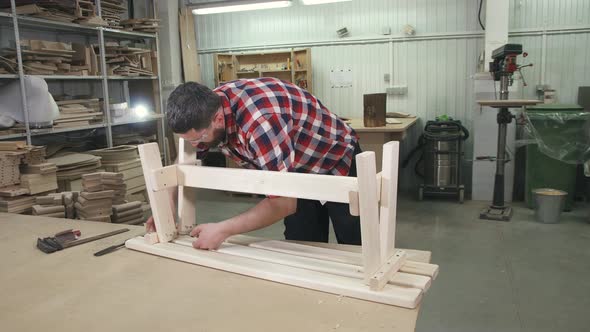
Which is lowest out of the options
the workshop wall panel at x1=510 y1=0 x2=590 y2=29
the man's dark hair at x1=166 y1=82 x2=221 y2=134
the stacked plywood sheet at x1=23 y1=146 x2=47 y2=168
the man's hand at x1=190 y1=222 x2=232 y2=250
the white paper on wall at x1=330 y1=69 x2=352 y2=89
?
the man's hand at x1=190 y1=222 x2=232 y2=250

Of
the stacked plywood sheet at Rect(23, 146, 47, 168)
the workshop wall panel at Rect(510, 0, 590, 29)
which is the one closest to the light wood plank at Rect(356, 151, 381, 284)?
the stacked plywood sheet at Rect(23, 146, 47, 168)

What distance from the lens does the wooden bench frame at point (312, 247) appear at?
1.14 m

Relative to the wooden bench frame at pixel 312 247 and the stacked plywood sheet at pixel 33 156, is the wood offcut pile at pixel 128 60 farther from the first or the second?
the wooden bench frame at pixel 312 247

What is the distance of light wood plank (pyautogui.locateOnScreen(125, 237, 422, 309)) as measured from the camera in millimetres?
1121

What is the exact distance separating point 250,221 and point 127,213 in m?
2.26

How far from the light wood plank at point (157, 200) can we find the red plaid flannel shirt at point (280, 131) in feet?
0.76

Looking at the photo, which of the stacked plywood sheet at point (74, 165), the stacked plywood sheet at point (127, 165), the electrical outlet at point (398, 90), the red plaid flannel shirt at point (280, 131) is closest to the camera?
the red plaid flannel shirt at point (280, 131)

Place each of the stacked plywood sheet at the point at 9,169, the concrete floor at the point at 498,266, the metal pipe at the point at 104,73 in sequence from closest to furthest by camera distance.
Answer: the concrete floor at the point at 498,266 → the stacked plywood sheet at the point at 9,169 → the metal pipe at the point at 104,73

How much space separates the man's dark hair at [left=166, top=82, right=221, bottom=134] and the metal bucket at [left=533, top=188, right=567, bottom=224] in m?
3.67

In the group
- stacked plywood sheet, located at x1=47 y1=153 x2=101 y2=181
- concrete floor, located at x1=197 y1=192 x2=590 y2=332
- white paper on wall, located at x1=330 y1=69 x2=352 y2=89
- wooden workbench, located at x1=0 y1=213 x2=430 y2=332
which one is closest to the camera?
wooden workbench, located at x1=0 y1=213 x2=430 y2=332

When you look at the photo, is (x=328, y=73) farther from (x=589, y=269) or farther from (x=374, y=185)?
(x=374, y=185)

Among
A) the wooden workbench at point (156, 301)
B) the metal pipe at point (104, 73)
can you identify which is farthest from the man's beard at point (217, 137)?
the metal pipe at point (104, 73)

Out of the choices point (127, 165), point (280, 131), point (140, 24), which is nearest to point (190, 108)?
point (280, 131)

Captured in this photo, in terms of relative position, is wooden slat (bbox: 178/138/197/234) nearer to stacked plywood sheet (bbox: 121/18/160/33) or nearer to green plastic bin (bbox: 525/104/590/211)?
green plastic bin (bbox: 525/104/590/211)
